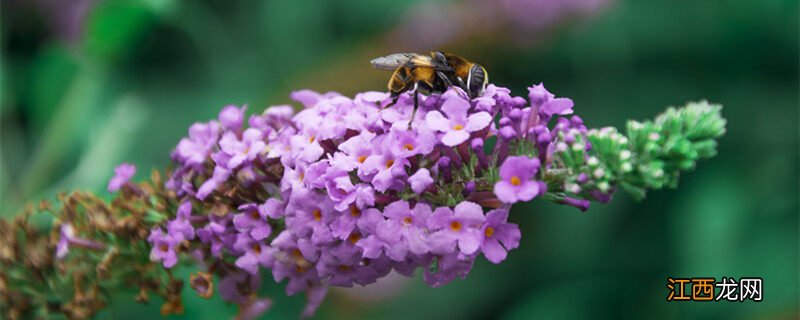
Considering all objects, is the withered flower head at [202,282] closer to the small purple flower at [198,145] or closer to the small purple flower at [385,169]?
the small purple flower at [198,145]

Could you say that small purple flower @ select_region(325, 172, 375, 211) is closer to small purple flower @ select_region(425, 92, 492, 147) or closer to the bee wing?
small purple flower @ select_region(425, 92, 492, 147)

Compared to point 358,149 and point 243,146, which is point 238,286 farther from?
point 358,149

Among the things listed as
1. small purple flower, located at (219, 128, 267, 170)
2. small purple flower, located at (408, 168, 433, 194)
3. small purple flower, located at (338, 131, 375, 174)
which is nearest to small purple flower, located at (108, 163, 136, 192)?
small purple flower, located at (219, 128, 267, 170)

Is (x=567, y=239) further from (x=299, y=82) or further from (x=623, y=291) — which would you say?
(x=299, y=82)

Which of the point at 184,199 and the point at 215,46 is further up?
the point at 215,46

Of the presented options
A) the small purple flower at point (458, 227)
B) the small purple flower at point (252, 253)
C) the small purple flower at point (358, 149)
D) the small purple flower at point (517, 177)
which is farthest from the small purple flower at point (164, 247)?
the small purple flower at point (517, 177)

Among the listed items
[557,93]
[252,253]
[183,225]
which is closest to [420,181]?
[252,253]

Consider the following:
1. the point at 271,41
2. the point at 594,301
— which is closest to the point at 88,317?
the point at 594,301
